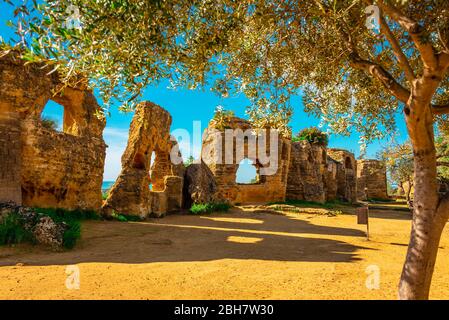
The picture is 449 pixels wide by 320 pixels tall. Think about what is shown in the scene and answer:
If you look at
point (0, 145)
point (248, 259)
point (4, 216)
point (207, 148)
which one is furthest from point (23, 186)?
point (207, 148)

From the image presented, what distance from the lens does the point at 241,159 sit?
24656 mm

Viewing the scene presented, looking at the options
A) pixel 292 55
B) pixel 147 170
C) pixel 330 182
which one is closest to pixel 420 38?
pixel 292 55

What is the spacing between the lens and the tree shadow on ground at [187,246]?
7234mm

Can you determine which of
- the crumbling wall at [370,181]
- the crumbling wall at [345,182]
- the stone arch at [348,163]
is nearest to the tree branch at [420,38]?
the crumbling wall at [345,182]

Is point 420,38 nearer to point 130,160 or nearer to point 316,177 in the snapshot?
point 130,160

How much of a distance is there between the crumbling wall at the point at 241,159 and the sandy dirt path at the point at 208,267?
12.8m

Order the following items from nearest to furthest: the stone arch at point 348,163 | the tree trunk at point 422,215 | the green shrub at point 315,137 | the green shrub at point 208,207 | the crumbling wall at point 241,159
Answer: the tree trunk at point 422,215
the green shrub at point 208,207
the crumbling wall at point 241,159
the green shrub at point 315,137
the stone arch at point 348,163

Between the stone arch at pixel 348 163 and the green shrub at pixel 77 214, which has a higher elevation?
the stone arch at pixel 348 163

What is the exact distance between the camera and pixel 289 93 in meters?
8.16

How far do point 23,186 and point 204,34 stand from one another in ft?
32.6

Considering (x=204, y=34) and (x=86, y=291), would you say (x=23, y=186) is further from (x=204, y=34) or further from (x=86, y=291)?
(x=204, y=34)

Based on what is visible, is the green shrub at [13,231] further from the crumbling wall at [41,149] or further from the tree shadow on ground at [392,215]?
the tree shadow on ground at [392,215]

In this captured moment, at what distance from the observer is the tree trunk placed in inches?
166

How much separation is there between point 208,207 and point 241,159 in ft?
21.8
